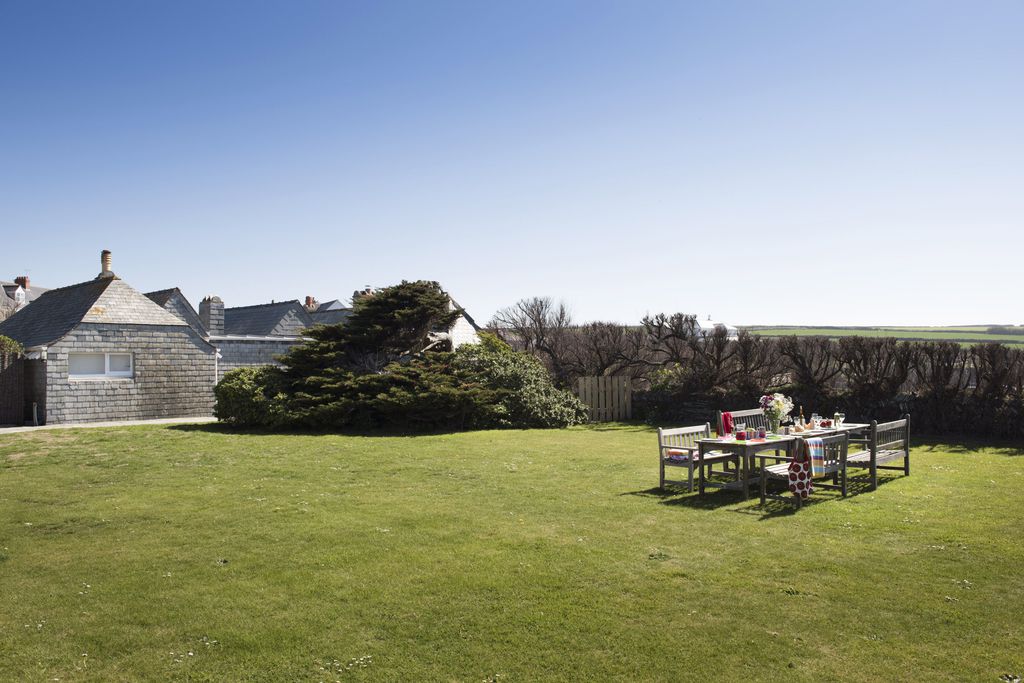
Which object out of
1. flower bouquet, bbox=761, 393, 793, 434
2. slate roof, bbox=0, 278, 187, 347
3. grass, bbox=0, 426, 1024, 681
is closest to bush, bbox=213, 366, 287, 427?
slate roof, bbox=0, 278, 187, 347

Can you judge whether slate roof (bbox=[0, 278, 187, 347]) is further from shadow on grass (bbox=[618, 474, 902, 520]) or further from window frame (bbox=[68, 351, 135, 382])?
shadow on grass (bbox=[618, 474, 902, 520])

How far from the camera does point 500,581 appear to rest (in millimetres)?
6277

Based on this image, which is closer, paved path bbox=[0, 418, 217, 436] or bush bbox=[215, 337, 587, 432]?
bush bbox=[215, 337, 587, 432]

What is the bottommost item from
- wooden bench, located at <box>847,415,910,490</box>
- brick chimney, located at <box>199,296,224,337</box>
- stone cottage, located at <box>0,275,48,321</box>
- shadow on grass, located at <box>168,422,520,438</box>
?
shadow on grass, located at <box>168,422,520,438</box>

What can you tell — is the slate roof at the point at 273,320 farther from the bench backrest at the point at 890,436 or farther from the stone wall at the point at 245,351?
the bench backrest at the point at 890,436

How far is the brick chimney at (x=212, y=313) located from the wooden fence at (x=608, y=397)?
15725 mm


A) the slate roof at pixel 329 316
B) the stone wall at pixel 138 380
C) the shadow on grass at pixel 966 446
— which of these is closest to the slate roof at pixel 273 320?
the slate roof at pixel 329 316

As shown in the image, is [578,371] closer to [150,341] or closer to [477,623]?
[150,341]

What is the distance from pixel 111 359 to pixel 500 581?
19.5 meters

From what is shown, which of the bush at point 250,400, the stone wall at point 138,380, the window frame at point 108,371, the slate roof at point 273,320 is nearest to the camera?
the bush at point 250,400

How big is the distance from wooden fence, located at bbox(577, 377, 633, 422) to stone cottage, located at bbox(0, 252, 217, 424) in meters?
12.0

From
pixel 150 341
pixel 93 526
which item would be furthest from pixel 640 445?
pixel 150 341

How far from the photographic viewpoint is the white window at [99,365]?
2112 cm

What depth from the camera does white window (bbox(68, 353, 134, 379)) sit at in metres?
21.1
